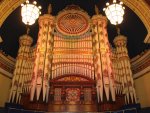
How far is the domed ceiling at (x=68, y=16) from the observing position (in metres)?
13.0

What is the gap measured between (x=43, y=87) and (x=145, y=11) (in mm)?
5865

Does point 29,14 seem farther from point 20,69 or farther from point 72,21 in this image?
point 72,21

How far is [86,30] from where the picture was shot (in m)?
13.1

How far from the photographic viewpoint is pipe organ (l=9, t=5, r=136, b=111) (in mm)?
10414

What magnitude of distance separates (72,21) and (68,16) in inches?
16.9

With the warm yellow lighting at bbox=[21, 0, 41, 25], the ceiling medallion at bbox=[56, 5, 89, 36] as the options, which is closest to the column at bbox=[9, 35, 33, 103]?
the ceiling medallion at bbox=[56, 5, 89, 36]

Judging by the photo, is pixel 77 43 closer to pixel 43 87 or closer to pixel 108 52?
pixel 108 52

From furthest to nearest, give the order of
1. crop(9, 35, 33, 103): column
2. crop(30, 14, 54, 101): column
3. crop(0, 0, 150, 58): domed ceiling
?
crop(0, 0, 150, 58): domed ceiling → crop(9, 35, 33, 103): column → crop(30, 14, 54, 101): column

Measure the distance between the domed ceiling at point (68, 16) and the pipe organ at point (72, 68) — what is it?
762 mm

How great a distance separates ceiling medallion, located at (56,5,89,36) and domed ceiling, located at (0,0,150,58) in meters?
0.27

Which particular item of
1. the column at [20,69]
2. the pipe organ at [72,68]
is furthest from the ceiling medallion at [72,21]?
the column at [20,69]

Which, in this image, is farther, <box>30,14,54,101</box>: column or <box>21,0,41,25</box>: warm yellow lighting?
<box>30,14,54,101</box>: column

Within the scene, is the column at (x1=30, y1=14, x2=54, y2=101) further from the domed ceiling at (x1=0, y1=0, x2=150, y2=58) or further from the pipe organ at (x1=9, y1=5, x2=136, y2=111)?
the domed ceiling at (x1=0, y1=0, x2=150, y2=58)

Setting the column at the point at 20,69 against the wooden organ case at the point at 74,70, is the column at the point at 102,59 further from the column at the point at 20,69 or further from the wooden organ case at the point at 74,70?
the column at the point at 20,69
